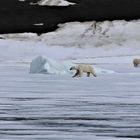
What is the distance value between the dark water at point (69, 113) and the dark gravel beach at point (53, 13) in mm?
48369

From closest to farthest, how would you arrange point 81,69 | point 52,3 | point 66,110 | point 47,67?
point 66,110 < point 81,69 < point 47,67 < point 52,3

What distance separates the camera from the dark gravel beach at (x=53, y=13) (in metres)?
61.2

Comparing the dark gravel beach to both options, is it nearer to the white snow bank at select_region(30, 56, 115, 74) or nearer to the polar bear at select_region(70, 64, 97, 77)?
the white snow bank at select_region(30, 56, 115, 74)

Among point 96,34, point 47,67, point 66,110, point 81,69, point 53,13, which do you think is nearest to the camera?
point 66,110

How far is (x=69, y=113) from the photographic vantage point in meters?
8.40

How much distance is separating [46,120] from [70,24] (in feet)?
192

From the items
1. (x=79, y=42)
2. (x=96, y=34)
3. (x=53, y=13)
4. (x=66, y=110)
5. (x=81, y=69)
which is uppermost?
(x=66, y=110)

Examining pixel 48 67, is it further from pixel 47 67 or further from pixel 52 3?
pixel 52 3

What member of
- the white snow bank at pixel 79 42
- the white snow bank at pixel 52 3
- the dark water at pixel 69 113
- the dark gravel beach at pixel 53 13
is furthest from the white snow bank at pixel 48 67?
the white snow bank at pixel 52 3

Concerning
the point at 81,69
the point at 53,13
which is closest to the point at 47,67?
the point at 81,69

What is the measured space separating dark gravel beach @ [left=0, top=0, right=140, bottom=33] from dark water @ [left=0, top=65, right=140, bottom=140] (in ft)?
159

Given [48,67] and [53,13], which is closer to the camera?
[48,67]

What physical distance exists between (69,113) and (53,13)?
56415 mm

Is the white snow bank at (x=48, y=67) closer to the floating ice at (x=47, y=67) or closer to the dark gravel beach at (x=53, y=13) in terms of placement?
the floating ice at (x=47, y=67)
